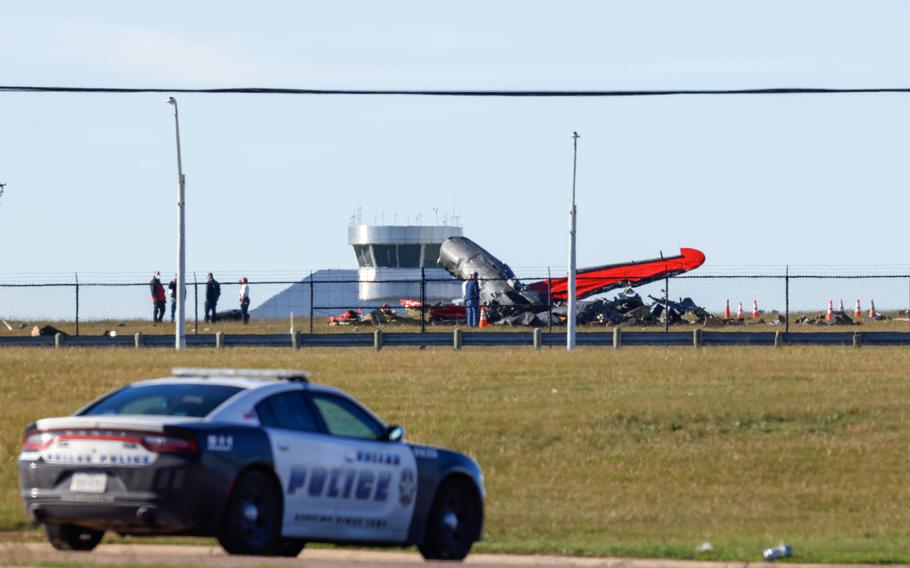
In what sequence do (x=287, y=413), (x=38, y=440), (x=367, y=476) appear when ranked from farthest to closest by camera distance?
(x=367, y=476) → (x=287, y=413) → (x=38, y=440)

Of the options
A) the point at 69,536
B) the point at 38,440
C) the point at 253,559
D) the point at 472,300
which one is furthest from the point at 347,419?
the point at 472,300

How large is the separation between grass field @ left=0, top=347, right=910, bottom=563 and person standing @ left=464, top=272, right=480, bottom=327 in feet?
61.8

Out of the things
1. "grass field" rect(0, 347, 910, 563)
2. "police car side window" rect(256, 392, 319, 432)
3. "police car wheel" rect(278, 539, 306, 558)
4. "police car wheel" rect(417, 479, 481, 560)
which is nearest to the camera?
"police car side window" rect(256, 392, 319, 432)

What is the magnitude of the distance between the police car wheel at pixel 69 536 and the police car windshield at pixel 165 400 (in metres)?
0.98

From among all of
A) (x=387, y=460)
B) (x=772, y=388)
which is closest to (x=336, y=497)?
(x=387, y=460)

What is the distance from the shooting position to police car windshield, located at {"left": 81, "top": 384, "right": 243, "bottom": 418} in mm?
12414

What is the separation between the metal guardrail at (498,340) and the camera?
42.5m

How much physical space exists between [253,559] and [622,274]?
51046 mm

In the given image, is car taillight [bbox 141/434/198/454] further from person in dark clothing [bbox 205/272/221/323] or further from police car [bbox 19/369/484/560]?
person in dark clothing [bbox 205/272/221/323]

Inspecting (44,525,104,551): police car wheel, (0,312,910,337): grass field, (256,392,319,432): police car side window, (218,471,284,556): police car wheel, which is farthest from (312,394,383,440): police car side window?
(0,312,910,337): grass field

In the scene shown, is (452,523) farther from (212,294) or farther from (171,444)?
(212,294)

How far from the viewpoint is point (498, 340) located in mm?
44500

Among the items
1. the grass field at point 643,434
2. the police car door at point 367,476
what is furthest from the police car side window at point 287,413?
the grass field at point 643,434

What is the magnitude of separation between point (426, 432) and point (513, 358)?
1157cm
